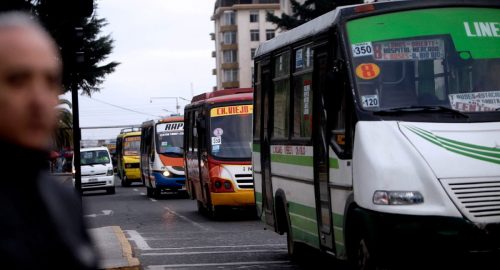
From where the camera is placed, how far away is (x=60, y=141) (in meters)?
66.9

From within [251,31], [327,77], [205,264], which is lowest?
[205,264]

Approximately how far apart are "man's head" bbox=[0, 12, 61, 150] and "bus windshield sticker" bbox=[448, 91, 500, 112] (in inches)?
328

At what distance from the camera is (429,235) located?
29.9 ft

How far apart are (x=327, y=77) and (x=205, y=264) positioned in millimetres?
4658

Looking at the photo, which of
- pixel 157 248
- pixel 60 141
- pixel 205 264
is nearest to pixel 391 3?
pixel 205 264

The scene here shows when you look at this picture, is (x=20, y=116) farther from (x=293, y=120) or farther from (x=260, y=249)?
(x=260, y=249)

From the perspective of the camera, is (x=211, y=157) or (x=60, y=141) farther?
(x=60, y=141)

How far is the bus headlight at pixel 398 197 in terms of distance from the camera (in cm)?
914

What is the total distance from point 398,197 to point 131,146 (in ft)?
144

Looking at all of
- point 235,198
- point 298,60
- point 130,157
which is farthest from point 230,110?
point 130,157

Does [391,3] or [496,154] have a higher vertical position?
[391,3]

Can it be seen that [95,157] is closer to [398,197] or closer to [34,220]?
[398,197]

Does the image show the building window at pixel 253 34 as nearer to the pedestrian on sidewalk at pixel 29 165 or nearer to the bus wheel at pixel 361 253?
the bus wheel at pixel 361 253

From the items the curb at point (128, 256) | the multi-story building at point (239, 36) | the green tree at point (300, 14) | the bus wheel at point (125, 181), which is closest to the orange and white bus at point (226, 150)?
the curb at point (128, 256)
